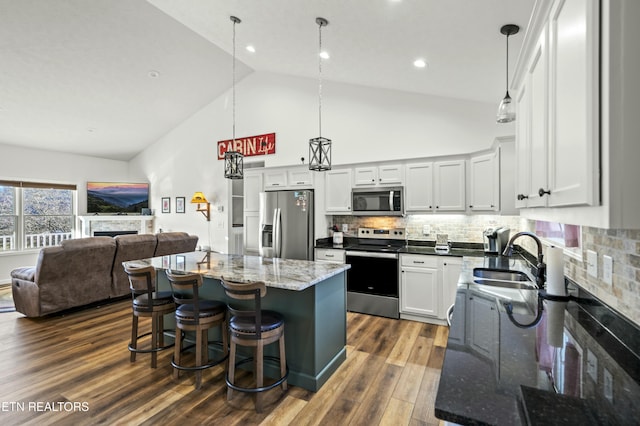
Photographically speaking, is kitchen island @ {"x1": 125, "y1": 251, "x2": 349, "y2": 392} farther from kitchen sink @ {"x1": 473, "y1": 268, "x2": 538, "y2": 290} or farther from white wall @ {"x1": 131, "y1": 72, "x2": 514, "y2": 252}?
white wall @ {"x1": 131, "y1": 72, "x2": 514, "y2": 252}

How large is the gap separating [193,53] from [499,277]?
5.24 meters

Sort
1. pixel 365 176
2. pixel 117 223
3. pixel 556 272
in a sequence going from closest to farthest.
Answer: pixel 556 272
pixel 365 176
pixel 117 223

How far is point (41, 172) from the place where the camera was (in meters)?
6.57

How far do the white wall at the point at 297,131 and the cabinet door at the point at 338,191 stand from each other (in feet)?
1.20

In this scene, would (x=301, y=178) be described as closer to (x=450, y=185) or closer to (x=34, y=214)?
(x=450, y=185)

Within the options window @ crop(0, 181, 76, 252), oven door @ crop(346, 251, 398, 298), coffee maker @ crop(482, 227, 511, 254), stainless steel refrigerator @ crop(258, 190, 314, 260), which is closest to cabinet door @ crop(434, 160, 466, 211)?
coffee maker @ crop(482, 227, 511, 254)

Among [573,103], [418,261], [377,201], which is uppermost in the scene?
[573,103]

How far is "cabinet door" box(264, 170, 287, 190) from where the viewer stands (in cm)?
512

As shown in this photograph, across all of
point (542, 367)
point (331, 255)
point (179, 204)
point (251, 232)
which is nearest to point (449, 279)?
point (331, 255)

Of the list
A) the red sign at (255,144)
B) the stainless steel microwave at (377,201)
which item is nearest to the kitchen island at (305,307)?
the stainless steel microwave at (377,201)

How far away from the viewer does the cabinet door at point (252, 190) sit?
5397 mm

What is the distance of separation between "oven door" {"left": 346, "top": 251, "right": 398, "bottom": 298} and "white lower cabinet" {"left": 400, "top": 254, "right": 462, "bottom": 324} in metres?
0.12

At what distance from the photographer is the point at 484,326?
133cm

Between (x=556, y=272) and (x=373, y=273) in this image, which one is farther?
(x=373, y=273)
